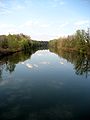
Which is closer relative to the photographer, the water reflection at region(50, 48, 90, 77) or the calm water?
the calm water

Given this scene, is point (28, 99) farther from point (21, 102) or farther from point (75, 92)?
point (75, 92)

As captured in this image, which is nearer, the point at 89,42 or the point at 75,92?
the point at 75,92

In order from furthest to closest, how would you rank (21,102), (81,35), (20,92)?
(81,35) < (20,92) < (21,102)

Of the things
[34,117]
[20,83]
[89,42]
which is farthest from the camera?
[89,42]

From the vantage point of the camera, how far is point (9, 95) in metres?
25.4

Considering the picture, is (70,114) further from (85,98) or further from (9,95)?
(9,95)

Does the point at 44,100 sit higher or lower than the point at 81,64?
higher

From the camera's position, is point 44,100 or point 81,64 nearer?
point 44,100

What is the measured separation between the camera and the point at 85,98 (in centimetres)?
2502

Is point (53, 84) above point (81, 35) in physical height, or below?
below

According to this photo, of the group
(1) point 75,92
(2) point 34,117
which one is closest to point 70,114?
(2) point 34,117

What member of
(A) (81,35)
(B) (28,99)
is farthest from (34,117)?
(A) (81,35)

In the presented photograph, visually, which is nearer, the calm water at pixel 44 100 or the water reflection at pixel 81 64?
the calm water at pixel 44 100

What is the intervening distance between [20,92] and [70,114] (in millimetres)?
9330
